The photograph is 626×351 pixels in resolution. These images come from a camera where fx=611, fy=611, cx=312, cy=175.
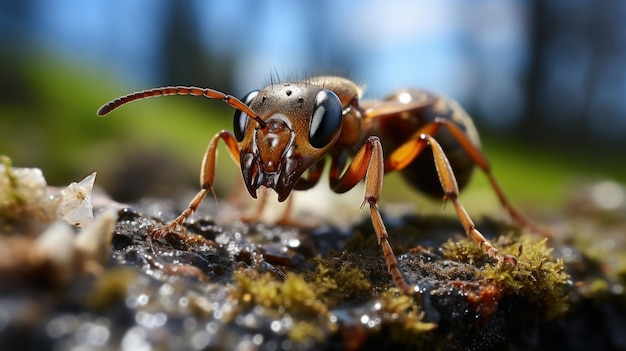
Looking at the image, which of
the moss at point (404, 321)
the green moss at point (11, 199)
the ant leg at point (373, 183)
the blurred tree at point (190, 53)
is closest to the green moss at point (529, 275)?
the ant leg at point (373, 183)

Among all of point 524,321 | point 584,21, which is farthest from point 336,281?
point 584,21

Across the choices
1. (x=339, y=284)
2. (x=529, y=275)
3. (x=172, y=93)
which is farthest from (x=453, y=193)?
(x=172, y=93)

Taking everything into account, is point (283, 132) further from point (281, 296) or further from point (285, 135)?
point (281, 296)

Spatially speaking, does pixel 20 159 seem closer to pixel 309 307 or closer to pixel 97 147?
pixel 97 147

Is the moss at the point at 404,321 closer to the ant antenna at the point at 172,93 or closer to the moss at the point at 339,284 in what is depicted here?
the moss at the point at 339,284

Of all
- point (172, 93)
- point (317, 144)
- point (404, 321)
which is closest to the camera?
point (404, 321)
